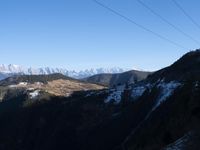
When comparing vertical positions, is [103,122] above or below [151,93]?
below

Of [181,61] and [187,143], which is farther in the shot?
[181,61]

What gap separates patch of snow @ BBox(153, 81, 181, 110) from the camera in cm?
15712

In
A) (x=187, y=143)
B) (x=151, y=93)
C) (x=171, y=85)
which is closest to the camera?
(x=187, y=143)

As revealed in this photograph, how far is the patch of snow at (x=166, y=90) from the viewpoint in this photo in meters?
157

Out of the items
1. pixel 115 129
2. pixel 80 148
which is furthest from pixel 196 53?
pixel 80 148

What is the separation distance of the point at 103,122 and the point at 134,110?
22.5 metres

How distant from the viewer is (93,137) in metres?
192

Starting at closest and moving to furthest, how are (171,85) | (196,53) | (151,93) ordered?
(171,85) < (151,93) < (196,53)

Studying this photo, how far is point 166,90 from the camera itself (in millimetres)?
164875

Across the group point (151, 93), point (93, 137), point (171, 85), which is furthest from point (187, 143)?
point (93, 137)

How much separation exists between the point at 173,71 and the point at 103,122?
39.1 meters

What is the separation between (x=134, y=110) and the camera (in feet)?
597

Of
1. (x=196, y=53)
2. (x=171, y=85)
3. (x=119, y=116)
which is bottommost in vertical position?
(x=119, y=116)

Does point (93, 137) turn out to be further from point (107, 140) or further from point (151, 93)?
point (151, 93)
